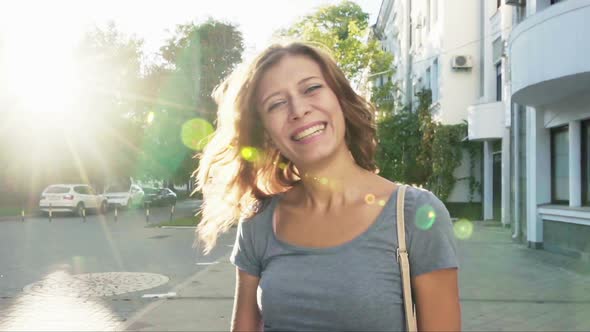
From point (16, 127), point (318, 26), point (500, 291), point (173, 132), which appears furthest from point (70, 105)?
point (500, 291)

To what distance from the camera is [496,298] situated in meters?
8.07

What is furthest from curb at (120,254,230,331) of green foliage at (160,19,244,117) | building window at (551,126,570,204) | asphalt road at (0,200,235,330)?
green foliage at (160,19,244,117)

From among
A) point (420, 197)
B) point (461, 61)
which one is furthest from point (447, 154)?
point (420, 197)

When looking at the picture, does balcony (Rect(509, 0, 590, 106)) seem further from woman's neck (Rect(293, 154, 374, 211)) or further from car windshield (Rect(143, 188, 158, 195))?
car windshield (Rect(143, 188, 158, 195))

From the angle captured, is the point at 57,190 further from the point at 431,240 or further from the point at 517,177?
the point at 431,240

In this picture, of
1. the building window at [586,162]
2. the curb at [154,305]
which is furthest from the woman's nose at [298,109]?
the building window at [586,162]

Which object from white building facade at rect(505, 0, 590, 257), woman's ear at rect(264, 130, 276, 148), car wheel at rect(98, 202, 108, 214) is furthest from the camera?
car wheel at rect(98, 202, 108, 214)

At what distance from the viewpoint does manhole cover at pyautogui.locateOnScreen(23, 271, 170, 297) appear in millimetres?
8963

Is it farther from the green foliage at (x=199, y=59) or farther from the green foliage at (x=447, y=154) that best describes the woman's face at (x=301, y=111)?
the green foliage at (x=199, y=59)

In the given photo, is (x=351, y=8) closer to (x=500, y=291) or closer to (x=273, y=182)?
(x=500, y=291)

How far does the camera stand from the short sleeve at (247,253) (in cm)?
214

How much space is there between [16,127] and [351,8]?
21.4 m

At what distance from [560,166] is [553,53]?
3.76 metres

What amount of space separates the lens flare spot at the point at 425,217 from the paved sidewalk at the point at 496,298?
505 centimetres
